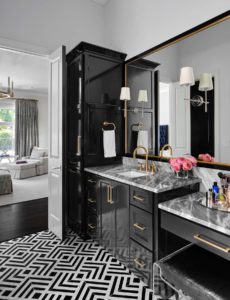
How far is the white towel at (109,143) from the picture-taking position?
262 centimetres

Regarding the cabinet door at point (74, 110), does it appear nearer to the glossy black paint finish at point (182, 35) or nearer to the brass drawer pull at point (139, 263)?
the glossy black paint finish at point (182, 35)

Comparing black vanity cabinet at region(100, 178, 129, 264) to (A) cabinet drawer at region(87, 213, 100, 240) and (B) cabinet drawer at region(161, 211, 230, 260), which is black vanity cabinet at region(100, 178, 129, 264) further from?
(B) cabinet drawer at region(161, 211, 230, 260)

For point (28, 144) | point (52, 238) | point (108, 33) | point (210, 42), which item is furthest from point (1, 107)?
point (210, 42)

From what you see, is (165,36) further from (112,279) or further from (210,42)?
(112,279)

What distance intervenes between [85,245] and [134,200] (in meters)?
1.07

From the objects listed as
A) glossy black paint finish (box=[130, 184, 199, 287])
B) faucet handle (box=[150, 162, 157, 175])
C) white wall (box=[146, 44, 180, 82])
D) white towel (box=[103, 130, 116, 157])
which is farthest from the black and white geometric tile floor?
white wall (box=[146, 44, 180, 82])

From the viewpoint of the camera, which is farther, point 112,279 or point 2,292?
point 112,279

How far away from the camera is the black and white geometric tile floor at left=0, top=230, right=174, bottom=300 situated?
1728 mm

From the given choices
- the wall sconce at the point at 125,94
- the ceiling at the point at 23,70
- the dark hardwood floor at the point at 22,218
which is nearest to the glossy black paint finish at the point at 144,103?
the wall sconce at the point at 125,94

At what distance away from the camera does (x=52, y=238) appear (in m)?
2.68

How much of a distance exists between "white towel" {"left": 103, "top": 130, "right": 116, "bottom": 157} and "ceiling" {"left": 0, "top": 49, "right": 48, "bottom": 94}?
2.01 meters

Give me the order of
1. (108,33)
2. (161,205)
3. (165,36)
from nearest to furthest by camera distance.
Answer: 1. (161,205)
2. (165,36)
3. (108,33)

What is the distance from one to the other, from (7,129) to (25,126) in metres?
0.64

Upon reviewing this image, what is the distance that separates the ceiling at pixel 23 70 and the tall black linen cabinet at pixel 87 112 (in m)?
1.47
